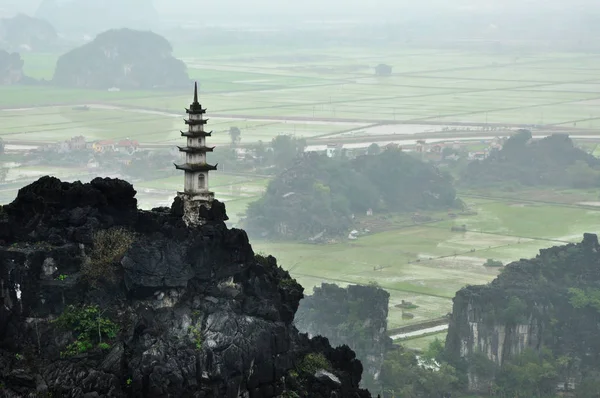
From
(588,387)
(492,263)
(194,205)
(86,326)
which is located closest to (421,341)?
(588,387)

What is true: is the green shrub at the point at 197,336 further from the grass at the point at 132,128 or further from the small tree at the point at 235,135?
the grass at the point at 132,128

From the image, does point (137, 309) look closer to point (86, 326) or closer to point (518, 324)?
point (86, 326)

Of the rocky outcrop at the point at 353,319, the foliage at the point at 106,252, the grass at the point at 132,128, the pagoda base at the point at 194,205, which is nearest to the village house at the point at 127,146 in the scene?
the grass at the point at 132,128

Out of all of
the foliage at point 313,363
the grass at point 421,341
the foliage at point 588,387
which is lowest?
the foliage at point 588,387

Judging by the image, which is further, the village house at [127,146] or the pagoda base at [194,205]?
the village house at [127,146]

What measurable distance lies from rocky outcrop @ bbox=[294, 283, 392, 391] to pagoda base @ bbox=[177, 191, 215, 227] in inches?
817

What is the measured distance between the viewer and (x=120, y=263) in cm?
5888

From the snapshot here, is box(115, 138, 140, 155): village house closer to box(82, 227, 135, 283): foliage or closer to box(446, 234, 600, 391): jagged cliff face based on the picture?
box(446, 234, 600, 391): jagged cliff face

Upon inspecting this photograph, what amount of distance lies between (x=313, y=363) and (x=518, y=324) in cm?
2594

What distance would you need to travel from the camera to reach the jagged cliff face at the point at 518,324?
271ft

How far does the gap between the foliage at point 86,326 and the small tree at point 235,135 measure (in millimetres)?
111071

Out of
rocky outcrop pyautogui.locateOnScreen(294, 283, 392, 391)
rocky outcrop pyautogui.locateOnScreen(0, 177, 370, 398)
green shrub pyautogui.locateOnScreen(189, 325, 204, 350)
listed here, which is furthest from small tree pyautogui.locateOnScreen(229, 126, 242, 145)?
green shrub pyautogui.locateOnScreen(189, 325, 204, 350)

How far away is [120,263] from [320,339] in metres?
9.47

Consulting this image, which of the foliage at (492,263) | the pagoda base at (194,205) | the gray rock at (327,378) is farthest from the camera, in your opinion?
the foliage at (492,263)
